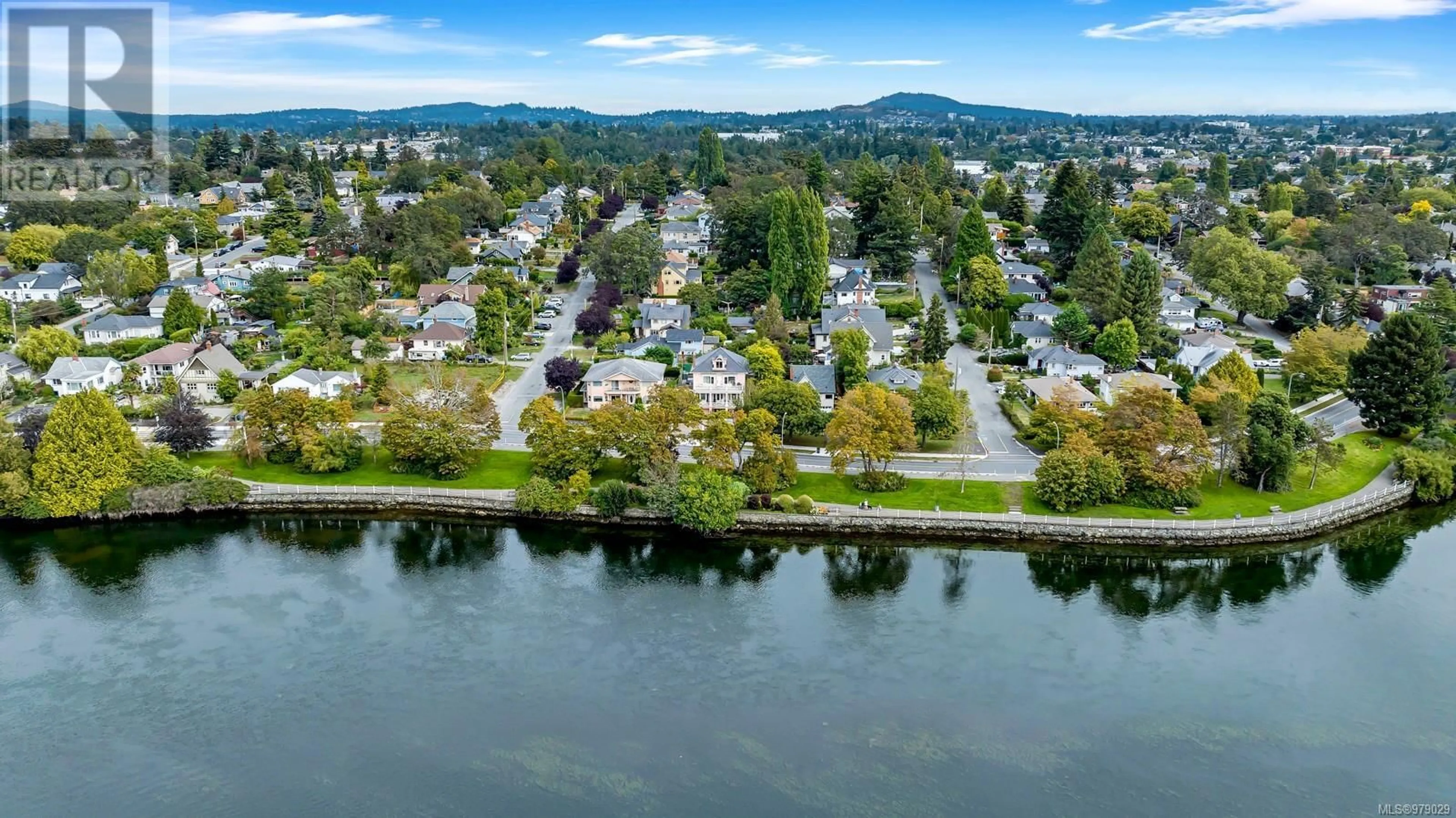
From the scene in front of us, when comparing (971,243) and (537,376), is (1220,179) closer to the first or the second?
(971,243)

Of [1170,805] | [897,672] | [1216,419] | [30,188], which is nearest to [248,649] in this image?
[897,672]

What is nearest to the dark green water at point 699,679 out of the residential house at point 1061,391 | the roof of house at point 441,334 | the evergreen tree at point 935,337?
the residential house at point 1061,391

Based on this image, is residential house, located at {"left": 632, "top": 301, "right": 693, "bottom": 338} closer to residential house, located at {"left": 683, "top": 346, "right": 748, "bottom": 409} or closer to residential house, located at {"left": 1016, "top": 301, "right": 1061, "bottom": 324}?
residential house, located at {"left": 683, "top": 346, "right": 748, "bottom": 409}

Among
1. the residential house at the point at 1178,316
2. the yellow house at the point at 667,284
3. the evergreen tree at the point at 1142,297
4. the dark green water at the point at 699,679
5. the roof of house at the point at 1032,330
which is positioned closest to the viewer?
the dark green water at the point at 699,679

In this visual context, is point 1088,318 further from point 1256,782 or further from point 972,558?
point 1256,782

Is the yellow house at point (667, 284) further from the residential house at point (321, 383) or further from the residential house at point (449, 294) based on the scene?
the residential house at point (321, 383)

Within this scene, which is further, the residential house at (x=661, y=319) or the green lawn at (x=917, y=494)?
the residential house at (x=661, y=319)
